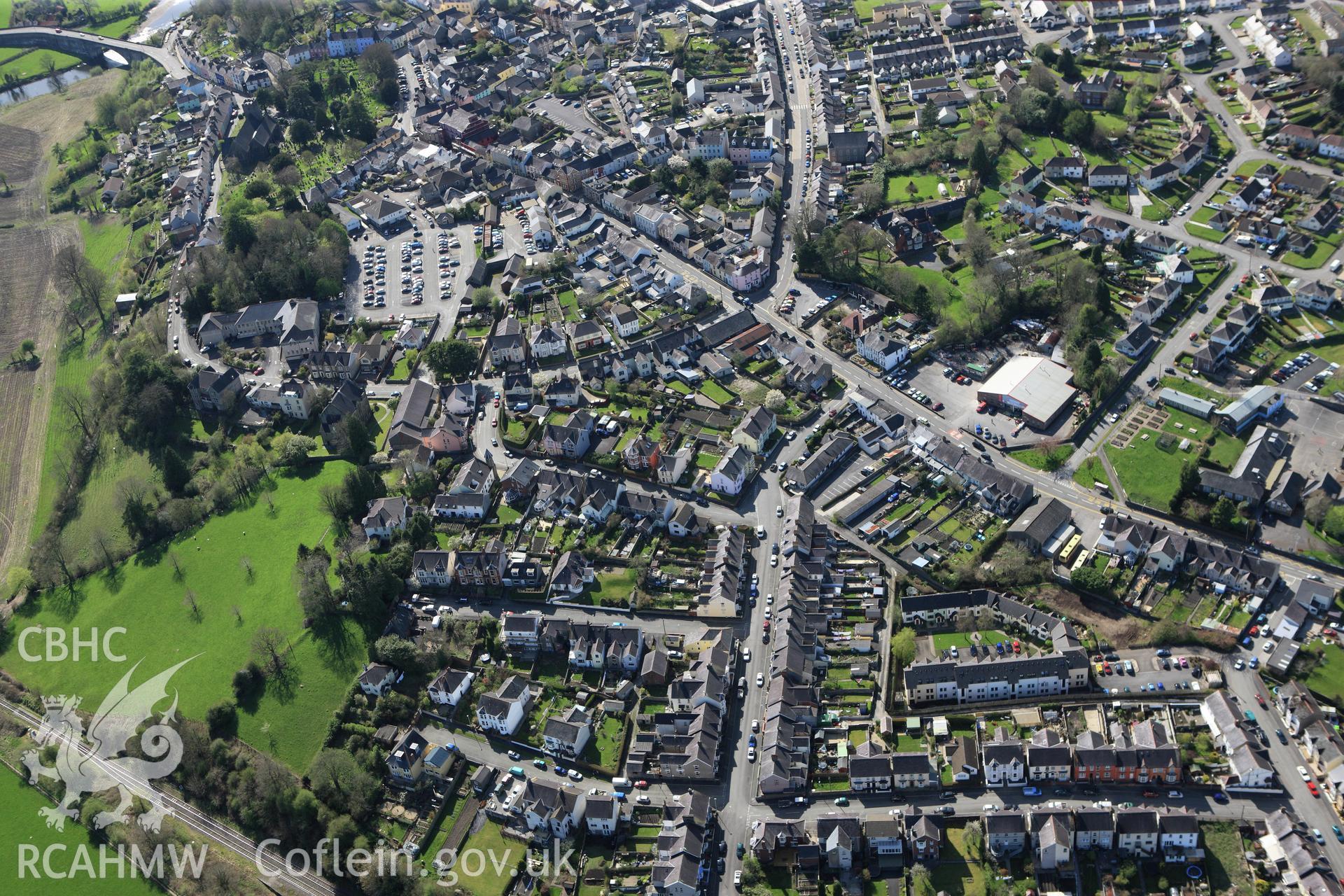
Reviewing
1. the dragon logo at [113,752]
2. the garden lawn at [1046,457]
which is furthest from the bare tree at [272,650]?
the garden lawn at [1046,457]

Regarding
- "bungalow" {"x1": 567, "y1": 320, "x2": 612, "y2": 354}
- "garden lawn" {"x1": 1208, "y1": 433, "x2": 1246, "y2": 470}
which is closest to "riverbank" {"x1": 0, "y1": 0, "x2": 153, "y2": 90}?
"bungalow" {"x1": 567, "y1": 320, "x2": 612, "y2": 354}

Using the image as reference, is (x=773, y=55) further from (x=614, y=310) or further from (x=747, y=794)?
(x=747, y=794)

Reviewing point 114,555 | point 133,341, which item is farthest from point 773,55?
point 114,555

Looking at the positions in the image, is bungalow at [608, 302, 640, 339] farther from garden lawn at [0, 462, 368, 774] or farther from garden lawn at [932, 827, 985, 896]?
garden lawn at [932, 827, 985, 896]

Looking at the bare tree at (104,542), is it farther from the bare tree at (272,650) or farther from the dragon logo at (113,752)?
the bare tree at (272,650)

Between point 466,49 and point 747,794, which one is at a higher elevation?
point 466,49

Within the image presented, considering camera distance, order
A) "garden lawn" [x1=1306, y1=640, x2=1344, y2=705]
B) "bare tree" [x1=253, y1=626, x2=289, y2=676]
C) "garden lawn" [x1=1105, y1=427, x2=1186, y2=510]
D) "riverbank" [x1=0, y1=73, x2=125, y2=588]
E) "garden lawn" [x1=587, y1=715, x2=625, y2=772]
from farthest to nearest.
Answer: "riverbank" [x1=0, y1=73, x2=125, y2=588] → "garden lawn" [x1=1105, y1=427, x2=1186, y2=510] → "bare tree" [x1=253, y1=626, x2=289, y2=676] → "garden lawn" [x1=587, y1=715, x2=625, y2=772] → "garden lawn" [x1=1306, y1=640, x2=1344, y2=705]
